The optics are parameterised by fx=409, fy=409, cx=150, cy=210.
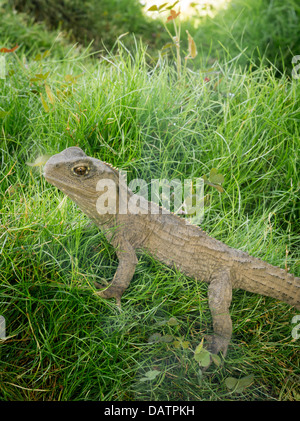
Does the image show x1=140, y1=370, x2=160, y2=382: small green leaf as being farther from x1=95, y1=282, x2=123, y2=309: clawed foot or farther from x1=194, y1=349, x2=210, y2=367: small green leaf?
x1=95, y1=282, x2=123, y2=309: clawed foot

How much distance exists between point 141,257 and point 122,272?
0.30 m

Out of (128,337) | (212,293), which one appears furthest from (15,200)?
(212,293)

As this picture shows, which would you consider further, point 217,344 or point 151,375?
point 217,344

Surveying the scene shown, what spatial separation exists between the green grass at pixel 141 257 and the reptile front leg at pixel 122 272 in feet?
0.23

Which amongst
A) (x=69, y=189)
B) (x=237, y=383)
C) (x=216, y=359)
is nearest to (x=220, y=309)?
(x=216, y=359)

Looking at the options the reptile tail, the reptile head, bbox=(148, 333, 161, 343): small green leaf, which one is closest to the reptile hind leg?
the reptile tail

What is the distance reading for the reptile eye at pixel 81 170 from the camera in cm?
271

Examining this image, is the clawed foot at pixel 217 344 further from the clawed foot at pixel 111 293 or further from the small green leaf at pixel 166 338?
the clawed foot at pixel 111 293

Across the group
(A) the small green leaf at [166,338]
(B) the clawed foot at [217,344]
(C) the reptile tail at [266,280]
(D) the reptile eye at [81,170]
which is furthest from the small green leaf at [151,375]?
(D) the reptile eye at [81,170]

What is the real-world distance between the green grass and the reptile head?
259 millimetres

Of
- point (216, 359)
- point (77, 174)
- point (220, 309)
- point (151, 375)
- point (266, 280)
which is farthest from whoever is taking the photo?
point (266, 280)

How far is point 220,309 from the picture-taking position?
2.83 metres

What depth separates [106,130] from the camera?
3.72 meters

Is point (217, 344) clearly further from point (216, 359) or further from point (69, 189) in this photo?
point (69, 189)
